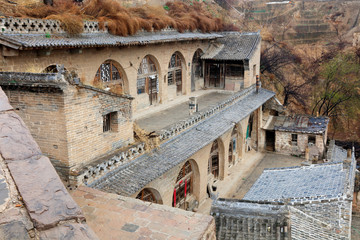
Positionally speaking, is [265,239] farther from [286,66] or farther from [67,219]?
[286,66]

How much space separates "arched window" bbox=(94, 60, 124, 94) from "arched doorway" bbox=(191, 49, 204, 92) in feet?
30.5

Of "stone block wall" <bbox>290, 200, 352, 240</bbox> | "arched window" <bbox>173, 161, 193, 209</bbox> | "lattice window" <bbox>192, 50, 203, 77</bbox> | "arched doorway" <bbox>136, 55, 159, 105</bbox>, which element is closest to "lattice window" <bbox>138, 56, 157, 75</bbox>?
"arched doorway" <bbox>136, 55, 159, 105</bbox>

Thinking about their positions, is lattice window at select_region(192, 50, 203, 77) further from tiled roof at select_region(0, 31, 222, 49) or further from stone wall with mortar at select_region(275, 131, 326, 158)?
stone wall with mortar at select_region(275, 131, 326, 158)

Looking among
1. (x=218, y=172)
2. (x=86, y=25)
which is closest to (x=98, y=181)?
(x=86, y=25)

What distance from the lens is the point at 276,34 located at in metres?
55.0

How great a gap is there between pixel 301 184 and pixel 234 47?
1561cm

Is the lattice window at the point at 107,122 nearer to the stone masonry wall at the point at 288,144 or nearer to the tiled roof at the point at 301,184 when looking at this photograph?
the tiled roof at the point at 301,184

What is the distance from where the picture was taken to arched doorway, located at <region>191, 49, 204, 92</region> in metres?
28.0

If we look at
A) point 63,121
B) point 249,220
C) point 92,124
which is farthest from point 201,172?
point 63,121

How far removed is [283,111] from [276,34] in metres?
29.2

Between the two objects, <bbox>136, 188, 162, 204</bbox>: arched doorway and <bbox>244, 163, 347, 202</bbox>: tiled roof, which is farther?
<bbox>244, 163, 347, 202</bbox>: tiled roof

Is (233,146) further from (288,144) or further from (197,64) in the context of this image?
(197,64)

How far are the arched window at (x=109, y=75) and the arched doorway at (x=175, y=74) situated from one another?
5.86 m

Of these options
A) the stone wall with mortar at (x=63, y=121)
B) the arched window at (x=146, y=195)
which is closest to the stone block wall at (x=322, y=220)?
the arched window at (x=146, y=195)
